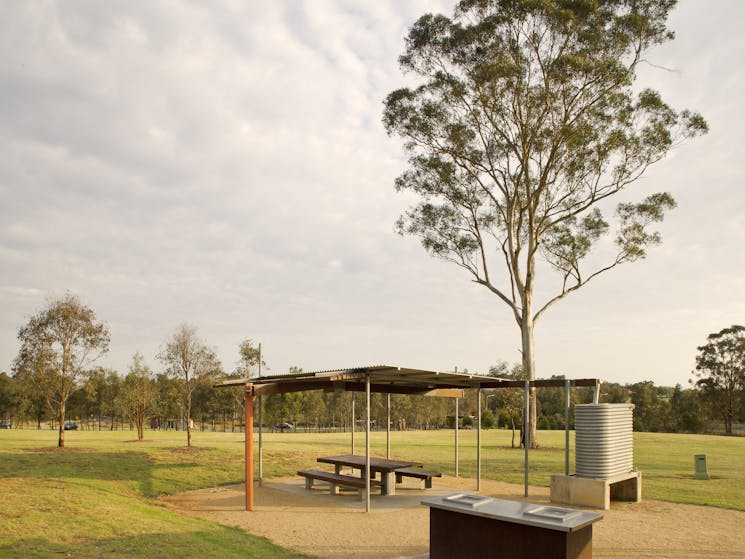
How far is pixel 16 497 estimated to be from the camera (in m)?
8.96

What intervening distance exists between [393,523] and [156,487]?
601 cm

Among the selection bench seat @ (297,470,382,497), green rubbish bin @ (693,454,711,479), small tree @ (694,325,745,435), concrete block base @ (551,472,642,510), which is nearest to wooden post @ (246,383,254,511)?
bench seat @ (297,470,382,497)

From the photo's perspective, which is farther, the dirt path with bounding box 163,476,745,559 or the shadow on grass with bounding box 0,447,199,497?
the shadow on grass with bounding box 0,447,199,497

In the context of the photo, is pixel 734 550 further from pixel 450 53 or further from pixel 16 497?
pixel 450 53

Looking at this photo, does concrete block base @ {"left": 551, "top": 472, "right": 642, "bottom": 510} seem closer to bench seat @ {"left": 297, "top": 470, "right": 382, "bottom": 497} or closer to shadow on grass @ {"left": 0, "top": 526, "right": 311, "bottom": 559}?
bench seat @ {"left": 297, "top": 470, "right": 382, "bottom": 497}

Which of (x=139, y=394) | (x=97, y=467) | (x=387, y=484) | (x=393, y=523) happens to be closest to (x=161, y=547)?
(x=393, y=523)

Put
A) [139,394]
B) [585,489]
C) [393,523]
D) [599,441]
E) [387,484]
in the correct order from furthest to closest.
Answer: [139,394], [387,484], [599,441], [585,489], [393,523]

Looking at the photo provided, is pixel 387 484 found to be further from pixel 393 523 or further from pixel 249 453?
pixel 249 453

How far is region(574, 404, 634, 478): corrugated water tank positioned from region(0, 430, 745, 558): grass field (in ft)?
6.84

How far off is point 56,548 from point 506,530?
5.19 meters

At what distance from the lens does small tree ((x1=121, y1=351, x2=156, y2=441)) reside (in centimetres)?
2878

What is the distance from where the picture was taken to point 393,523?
30.0 feet

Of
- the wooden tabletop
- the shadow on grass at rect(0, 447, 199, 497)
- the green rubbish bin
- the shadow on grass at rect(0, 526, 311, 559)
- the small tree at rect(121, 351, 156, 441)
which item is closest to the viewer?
the shadow on grass at rect(0, 526, 311, 559)

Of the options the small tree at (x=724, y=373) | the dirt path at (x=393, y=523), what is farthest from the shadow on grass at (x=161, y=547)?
the small tree at (x=724, y=373)
